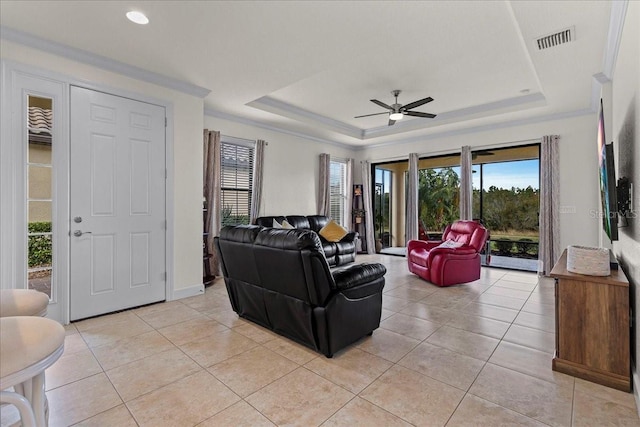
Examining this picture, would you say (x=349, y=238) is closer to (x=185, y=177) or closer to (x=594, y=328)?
(x=185, y=177)

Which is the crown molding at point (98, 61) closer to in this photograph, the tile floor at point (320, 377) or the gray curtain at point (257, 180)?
the gray curtain at point (257, 180)

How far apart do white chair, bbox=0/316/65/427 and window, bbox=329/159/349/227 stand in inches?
267

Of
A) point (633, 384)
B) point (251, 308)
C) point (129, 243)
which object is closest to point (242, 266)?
point (251, 308)

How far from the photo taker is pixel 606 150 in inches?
89.1

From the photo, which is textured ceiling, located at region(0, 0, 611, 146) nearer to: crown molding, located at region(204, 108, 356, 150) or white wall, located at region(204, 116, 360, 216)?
crown molding, located at region(204, 108, 356, 150)

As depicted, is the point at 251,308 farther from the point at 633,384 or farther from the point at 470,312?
the point at 633,384

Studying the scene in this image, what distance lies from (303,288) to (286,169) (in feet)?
14.7

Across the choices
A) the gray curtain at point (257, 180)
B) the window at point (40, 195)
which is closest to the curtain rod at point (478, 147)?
the gray curtain at point (257, 180)

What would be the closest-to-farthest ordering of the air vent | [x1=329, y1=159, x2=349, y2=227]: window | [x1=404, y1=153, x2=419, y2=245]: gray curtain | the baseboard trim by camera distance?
1. the air vent
2. the baseboard trim
3. [x1=404, y1=153, x2=419, y2=245]: gray curtain
4. [x1=329, y1=159, x2=349, y2=227]: window

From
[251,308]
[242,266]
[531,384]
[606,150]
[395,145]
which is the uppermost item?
[395,145]

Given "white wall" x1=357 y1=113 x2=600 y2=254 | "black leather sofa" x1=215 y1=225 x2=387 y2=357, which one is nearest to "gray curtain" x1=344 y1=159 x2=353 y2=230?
"white wall" x1=357 y1=113 x2=600 y2=254

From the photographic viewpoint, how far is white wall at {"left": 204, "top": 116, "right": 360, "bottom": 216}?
19.9 ft

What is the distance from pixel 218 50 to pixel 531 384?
→ 159 inches

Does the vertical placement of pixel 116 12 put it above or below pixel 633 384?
above
